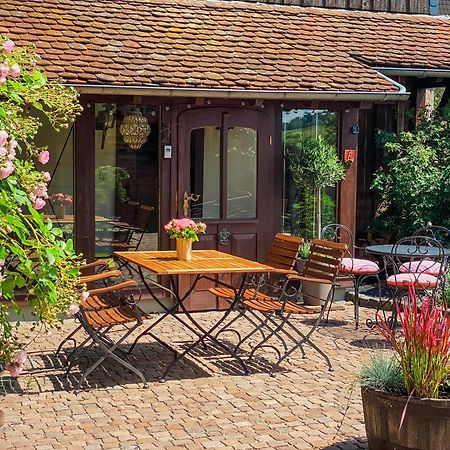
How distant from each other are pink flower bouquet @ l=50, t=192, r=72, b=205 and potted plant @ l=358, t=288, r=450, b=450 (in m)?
5.63

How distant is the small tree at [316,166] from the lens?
10922 mm

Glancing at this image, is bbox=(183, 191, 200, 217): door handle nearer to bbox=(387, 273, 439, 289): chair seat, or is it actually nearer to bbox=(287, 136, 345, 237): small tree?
bbox=(287, 136, 345, 237): small tree

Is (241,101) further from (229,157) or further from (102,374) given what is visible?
(102,374)

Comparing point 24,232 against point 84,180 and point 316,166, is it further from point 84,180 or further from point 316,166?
point 316,166

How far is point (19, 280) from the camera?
4500 millimetres

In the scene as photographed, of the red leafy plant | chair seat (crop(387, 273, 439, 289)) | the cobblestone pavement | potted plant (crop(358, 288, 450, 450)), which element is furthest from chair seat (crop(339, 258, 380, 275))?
the red leafy plant

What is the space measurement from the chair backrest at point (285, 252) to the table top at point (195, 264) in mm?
420

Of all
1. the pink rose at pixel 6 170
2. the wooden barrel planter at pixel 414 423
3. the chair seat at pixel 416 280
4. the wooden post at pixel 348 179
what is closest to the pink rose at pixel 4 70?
the pink rose at pixel 6 170

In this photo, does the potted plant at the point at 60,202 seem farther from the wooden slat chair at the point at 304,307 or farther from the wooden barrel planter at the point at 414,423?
the wooden barrel planter at the point at 414,423

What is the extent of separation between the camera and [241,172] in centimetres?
1094

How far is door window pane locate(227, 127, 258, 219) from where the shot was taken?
10844 millimetres

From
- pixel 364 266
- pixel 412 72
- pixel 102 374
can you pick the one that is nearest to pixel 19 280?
pixel 102 374

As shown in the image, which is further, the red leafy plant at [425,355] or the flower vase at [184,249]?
the flower vase at [184,249]

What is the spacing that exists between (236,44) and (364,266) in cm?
347
